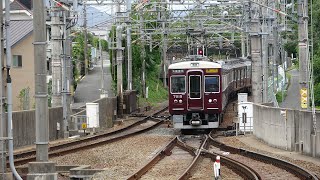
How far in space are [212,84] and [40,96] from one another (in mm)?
16694

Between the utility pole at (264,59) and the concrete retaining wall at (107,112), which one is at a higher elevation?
the utility pole at (264,59)

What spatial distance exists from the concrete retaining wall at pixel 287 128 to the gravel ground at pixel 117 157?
3481 millimetres

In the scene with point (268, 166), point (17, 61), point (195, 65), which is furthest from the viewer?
point (17, 61)

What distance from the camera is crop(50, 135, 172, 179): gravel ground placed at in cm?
1571

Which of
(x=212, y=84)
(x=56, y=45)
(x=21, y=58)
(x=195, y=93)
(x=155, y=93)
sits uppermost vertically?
(x=56, y=45)

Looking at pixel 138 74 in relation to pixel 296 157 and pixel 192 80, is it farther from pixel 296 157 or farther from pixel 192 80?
pixel 296 157

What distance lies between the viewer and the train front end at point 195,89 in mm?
27125

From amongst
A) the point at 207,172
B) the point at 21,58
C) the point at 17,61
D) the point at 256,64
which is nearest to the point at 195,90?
the point at 256,64

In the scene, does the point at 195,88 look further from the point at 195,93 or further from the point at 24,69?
the point at 24,69

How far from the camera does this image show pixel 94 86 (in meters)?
62.1

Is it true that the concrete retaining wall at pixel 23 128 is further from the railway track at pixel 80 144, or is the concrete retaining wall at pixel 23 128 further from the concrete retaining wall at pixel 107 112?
the concrete retaining wall at pixel 107 112

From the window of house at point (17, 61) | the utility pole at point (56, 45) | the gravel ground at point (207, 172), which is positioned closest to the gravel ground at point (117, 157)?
the gravel ground at point (207, 172)

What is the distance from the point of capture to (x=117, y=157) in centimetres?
1912

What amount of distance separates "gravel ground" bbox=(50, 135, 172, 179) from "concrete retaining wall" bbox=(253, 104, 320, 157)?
348 centimetres
